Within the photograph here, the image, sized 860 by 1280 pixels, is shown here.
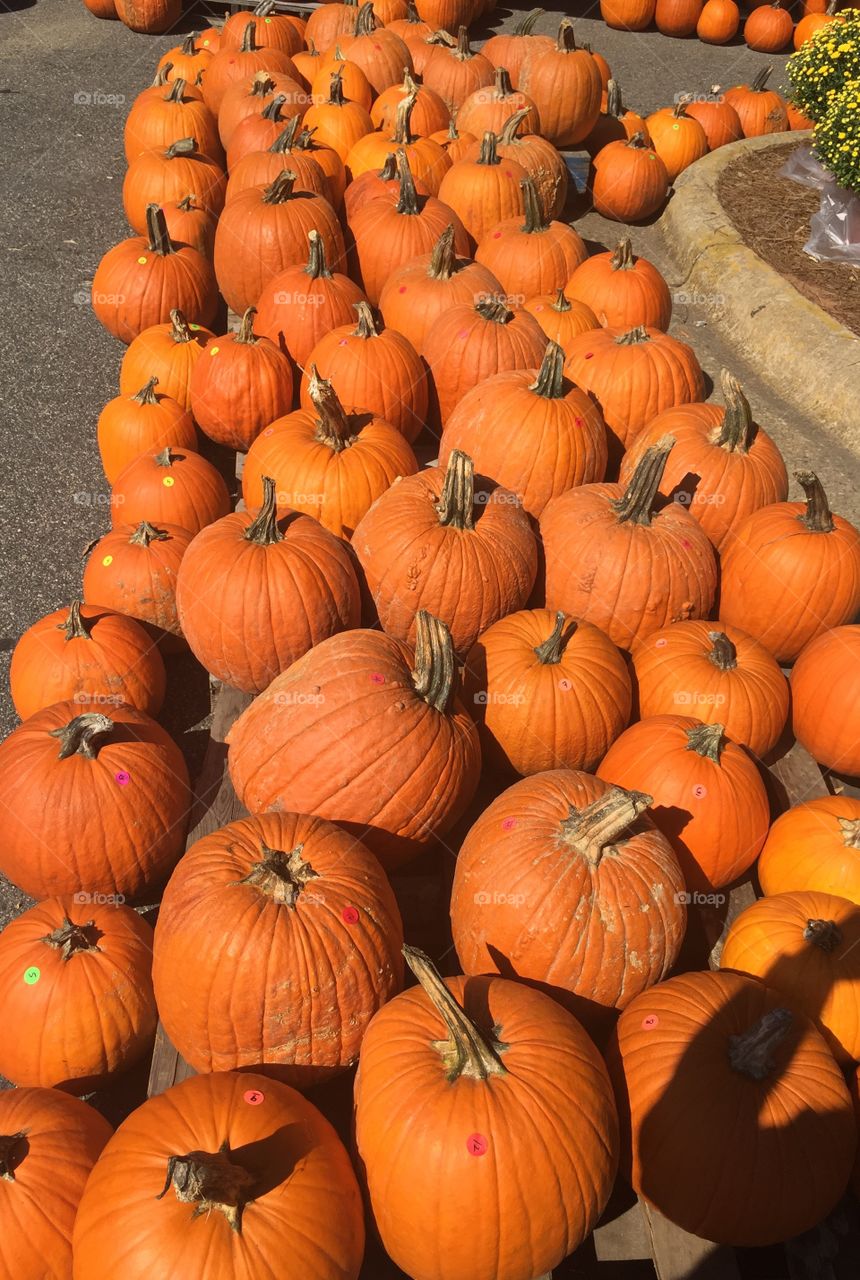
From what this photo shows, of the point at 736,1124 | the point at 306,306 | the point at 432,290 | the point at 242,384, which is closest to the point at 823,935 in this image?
the point at 736,1124

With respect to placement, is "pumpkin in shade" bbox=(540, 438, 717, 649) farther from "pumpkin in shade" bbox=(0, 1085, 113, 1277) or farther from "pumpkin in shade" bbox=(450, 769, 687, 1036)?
"pumpkin in shade" bbox=(0, 1085, 113, 1277)

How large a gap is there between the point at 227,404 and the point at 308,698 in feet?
7.29

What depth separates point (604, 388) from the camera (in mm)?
4449

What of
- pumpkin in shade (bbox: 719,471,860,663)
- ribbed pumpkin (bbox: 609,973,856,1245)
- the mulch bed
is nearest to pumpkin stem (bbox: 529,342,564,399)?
pumpkin in shade (bbox: 719,471,860,663)

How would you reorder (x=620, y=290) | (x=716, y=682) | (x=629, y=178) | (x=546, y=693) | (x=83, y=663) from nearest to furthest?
(x=546, y=693), (x=716, y=682), (x=83, y=663), (x=620, y=290), (x=629, y=178)

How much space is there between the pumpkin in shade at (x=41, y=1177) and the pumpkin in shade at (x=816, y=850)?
6.79 ft

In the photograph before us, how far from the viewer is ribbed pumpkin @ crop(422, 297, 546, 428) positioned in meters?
4.41

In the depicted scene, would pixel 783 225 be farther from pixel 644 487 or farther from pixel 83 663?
pixel 83 663

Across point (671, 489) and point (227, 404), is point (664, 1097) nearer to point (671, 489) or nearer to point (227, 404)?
point (671, 489)

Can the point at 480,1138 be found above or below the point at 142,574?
above

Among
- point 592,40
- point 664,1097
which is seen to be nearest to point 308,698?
point 664,1097

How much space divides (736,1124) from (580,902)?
23.8 inches

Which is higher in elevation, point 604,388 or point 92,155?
point 604,388

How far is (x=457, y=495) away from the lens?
10.9ft
